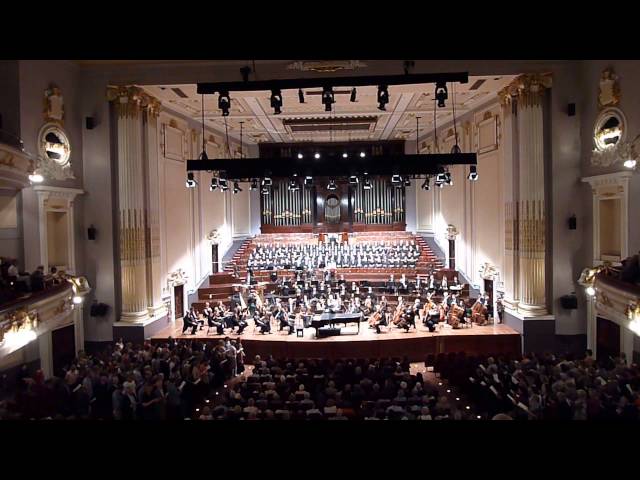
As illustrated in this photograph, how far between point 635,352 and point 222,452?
8864 mm

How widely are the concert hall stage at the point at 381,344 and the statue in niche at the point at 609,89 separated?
528cm

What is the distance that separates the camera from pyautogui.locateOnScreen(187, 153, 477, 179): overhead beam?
987 cm

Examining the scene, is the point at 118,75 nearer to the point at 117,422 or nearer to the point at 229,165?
the point at 229,165

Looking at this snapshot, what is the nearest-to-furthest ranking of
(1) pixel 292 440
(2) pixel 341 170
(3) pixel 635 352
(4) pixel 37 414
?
(1) pixel 292 440
(4) pixel 37 414
(3) pixel 635 352
(2) pixel 341 170

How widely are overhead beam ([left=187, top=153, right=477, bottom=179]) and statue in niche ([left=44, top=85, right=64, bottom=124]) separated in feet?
9.43

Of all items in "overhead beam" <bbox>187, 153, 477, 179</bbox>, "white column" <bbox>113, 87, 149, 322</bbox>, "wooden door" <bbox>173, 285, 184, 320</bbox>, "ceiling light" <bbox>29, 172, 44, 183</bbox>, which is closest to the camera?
"ceiling light" <bbox>29, 172, 44, 183</bbox>

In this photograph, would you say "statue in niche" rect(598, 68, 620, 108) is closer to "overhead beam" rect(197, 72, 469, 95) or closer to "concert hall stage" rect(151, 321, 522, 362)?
"overhead beam" rect(197, 72, 469, 95)

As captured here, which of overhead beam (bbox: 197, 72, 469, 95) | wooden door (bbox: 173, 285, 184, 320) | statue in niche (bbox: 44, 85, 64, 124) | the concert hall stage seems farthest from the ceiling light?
overhead beam (bbox: 197, 72, 469, 95)

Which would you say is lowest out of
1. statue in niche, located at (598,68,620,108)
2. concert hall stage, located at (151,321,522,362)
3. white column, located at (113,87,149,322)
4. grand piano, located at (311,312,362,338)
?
concert hall stage, located at (151,321,522,362)

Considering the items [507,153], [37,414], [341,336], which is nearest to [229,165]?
[341,336]

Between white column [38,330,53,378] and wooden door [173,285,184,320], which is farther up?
wooden door [173,285,184,320]

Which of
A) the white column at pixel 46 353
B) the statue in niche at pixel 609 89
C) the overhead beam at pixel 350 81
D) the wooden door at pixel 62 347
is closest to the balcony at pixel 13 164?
the white column at pixel 46 353

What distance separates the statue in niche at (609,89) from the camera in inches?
367

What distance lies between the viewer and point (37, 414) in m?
6.62
